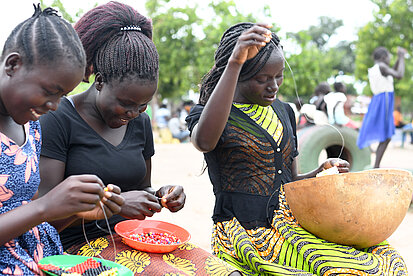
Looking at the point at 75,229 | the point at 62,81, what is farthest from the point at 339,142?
the point at 62,81

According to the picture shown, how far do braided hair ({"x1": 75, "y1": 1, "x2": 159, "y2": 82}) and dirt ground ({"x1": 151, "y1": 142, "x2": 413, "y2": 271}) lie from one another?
80 centimetres

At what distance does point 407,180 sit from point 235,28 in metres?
1.10

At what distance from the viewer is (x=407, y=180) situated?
2010 millimetres

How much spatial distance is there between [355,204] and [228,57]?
933mm

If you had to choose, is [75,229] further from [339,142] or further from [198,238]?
[339,142]

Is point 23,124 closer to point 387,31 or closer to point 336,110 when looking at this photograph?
point 336,110

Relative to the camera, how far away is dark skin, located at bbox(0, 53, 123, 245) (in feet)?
4.55

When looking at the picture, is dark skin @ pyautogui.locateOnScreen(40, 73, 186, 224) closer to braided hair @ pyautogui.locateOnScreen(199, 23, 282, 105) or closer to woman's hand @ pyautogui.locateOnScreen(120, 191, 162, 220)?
woman's hand @ pyautogui.locateOnScreen(120, 191, 162, 220)

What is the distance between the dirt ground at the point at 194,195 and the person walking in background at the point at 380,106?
4.74ft

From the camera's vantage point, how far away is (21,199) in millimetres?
1624

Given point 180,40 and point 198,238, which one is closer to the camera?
point 198,238

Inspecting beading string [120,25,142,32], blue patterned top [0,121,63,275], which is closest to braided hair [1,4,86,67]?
blue patterned top [0,121,63,275]

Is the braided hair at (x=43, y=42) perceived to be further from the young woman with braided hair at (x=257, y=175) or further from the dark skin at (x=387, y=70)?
the dark skin at (x=387, y=70)

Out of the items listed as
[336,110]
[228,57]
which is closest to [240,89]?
[228,57]
